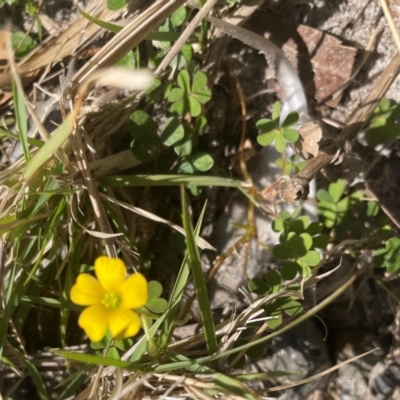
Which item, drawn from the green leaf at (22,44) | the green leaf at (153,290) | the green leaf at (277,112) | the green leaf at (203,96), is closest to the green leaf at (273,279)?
the green leaf at (153,290)

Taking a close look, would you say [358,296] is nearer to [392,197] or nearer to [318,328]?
[318,328]

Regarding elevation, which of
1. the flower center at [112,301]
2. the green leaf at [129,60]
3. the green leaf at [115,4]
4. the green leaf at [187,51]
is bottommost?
the flower center at [112,301]

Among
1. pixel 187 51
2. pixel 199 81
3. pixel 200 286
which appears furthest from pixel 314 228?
→ pixel 187 51

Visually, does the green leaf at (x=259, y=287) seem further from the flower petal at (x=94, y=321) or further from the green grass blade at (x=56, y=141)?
the green grass blade at (x=56, y=141)

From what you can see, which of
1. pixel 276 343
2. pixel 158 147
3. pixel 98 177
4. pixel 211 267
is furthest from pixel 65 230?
pixel 276 343

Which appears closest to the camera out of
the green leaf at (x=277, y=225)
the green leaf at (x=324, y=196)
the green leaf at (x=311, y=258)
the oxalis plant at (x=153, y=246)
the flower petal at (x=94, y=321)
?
the flower petal at (x=94, y=321)

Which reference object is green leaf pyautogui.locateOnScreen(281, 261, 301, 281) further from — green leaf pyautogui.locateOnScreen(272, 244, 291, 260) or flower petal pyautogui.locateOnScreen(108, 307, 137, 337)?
flower petal pyautogui.locateOnScreen(108, 307, 137, 337)

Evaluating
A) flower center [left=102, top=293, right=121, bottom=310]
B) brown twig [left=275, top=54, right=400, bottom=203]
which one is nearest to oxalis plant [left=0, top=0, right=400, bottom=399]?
flower center [left=102, top=293, right=121, bottom=310]
